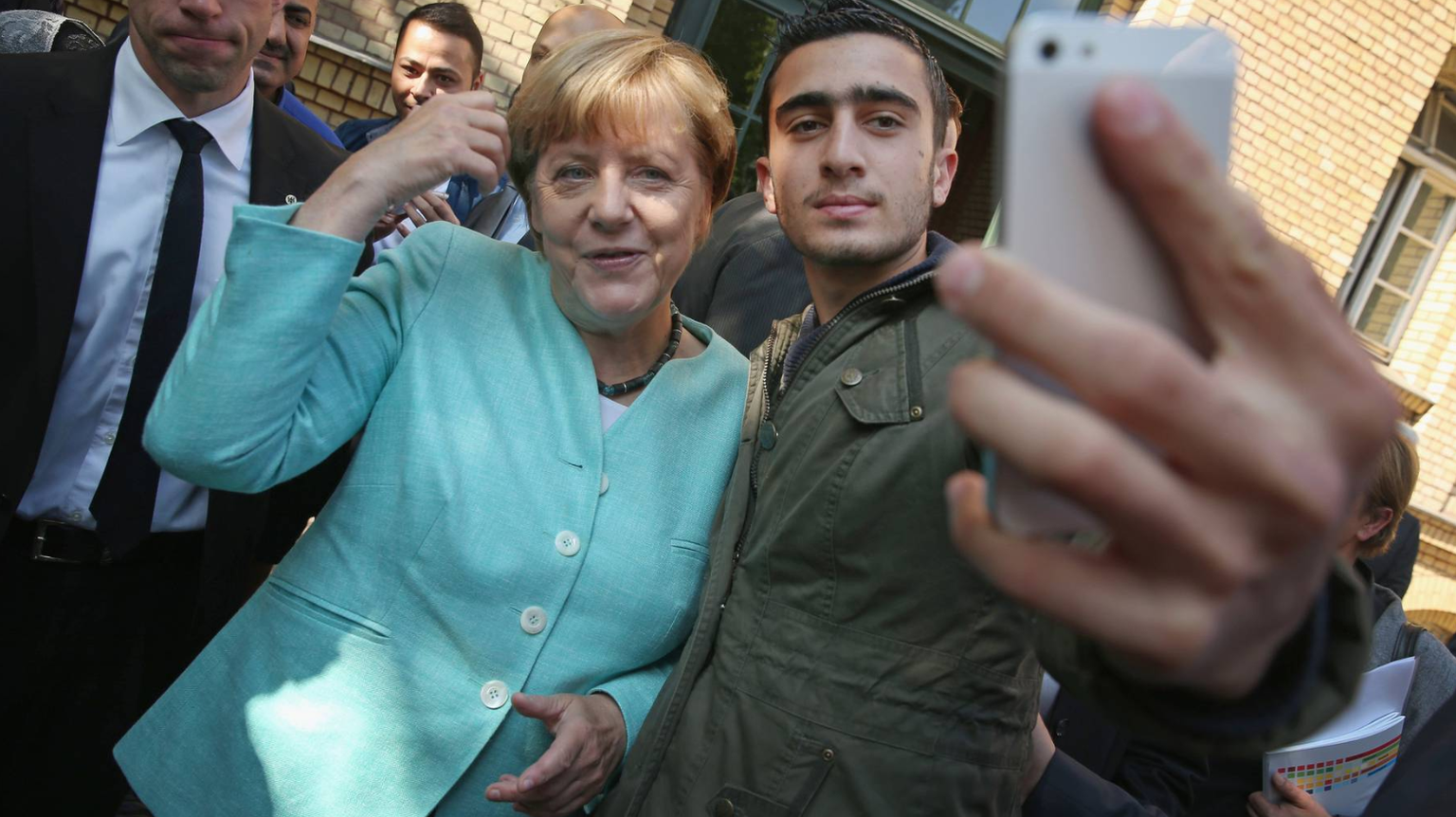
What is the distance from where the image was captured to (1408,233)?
905cm

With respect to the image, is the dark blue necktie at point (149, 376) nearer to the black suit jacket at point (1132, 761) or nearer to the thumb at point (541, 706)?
the thumb at point (541, 706)

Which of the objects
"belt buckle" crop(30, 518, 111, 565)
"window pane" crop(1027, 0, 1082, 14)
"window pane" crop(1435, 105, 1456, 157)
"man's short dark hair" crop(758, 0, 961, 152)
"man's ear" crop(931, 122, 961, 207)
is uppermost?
"window pane" crop(1435, 105, 1456, 157)

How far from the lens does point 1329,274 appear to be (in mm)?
7809

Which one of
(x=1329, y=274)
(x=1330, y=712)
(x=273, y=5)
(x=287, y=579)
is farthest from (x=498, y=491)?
(x=1329, y=274)

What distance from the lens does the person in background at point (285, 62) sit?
368cm

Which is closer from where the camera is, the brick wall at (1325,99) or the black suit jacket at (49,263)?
the black suit jacket at (49,263)

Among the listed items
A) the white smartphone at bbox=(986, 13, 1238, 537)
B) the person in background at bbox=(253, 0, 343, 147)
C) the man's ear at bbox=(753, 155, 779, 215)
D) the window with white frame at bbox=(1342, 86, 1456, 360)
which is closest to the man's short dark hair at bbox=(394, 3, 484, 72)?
the person in background at bbox=(253, 0, 343, 147)

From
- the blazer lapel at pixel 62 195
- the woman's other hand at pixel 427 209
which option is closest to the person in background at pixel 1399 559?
the woman's other hand at pixel 427 209

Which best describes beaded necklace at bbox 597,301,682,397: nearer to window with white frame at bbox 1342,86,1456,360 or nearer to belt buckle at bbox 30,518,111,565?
belt buckle at bbox 30,518,111,565

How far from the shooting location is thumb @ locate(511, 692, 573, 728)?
1.53 m

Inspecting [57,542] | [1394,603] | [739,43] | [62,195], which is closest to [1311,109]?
[739,43]

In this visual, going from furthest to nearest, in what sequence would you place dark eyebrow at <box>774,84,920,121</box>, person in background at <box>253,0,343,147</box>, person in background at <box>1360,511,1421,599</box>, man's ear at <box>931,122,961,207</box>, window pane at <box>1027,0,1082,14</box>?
window pane at <box>1027,0,1082,14</box> → person in background at <box>1360,511,1421,599</box> → person in background at <box>253,0,343,147</box> → man's ear at <box>931,122,961,207</box> → dark eyebrow at <box>774,84,920,121</box>

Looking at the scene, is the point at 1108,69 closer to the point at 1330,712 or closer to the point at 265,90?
the point at 1330,712

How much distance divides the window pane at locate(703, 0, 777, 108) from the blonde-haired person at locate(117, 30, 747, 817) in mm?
4988
